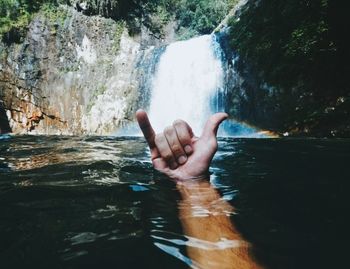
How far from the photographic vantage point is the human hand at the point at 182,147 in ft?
7.95

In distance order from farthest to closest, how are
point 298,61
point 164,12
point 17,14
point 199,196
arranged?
point 164,12
point 17,14
point 298,61
point 199,196

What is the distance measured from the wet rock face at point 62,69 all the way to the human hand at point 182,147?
1235cm

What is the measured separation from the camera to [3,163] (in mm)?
3836

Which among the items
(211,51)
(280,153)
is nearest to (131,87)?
(211,51)

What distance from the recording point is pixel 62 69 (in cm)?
1530

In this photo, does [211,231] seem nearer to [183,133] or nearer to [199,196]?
[199,196]

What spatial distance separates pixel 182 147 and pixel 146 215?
2.43 ft

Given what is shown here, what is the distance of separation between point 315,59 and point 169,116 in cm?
584

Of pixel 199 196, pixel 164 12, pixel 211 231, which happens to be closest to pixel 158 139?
pixel 199 196

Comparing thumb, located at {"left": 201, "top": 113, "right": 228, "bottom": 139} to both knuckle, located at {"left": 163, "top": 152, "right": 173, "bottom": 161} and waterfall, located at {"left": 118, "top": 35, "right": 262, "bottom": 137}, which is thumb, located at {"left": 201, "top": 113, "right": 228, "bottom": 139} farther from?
waterfall, located at {"left": 118, "top": 35, "right": 262, "bottom": 137}

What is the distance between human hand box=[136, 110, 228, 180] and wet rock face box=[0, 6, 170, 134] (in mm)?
12346

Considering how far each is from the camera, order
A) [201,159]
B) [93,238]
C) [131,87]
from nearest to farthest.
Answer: [93,238]
[201,159]
[131,87]

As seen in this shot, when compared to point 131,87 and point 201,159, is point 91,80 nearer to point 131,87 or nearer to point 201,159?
point 131,87

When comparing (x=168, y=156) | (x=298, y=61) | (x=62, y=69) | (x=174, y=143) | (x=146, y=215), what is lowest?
(x=146, y=215)
